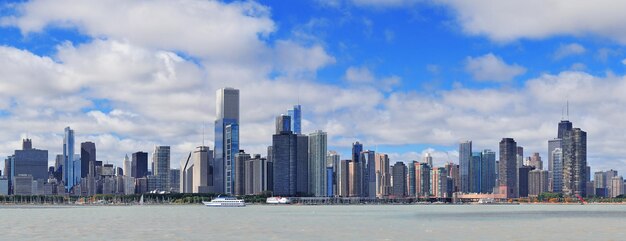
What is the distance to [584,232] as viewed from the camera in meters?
132

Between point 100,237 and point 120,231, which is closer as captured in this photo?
point 100,237

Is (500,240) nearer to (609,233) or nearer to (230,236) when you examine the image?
(609,233)

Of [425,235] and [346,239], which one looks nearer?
[346,239]

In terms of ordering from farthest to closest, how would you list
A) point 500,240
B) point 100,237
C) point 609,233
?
point 609,233 < point 100,237 < point 500,240

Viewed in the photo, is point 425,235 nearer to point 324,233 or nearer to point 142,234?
point 324,233

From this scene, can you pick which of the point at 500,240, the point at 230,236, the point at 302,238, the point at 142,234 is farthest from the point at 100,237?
the point at 500,240

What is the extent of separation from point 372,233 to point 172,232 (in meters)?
31.7

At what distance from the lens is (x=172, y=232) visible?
131m

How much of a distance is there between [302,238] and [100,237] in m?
29.2

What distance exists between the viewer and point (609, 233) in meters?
129

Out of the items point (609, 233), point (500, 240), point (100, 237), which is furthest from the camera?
point (609, 233)

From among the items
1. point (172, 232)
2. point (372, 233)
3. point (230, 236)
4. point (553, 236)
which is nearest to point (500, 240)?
point (553, 236)

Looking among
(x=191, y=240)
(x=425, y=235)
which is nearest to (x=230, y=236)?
(x=191, y=240)

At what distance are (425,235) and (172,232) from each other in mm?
39974
